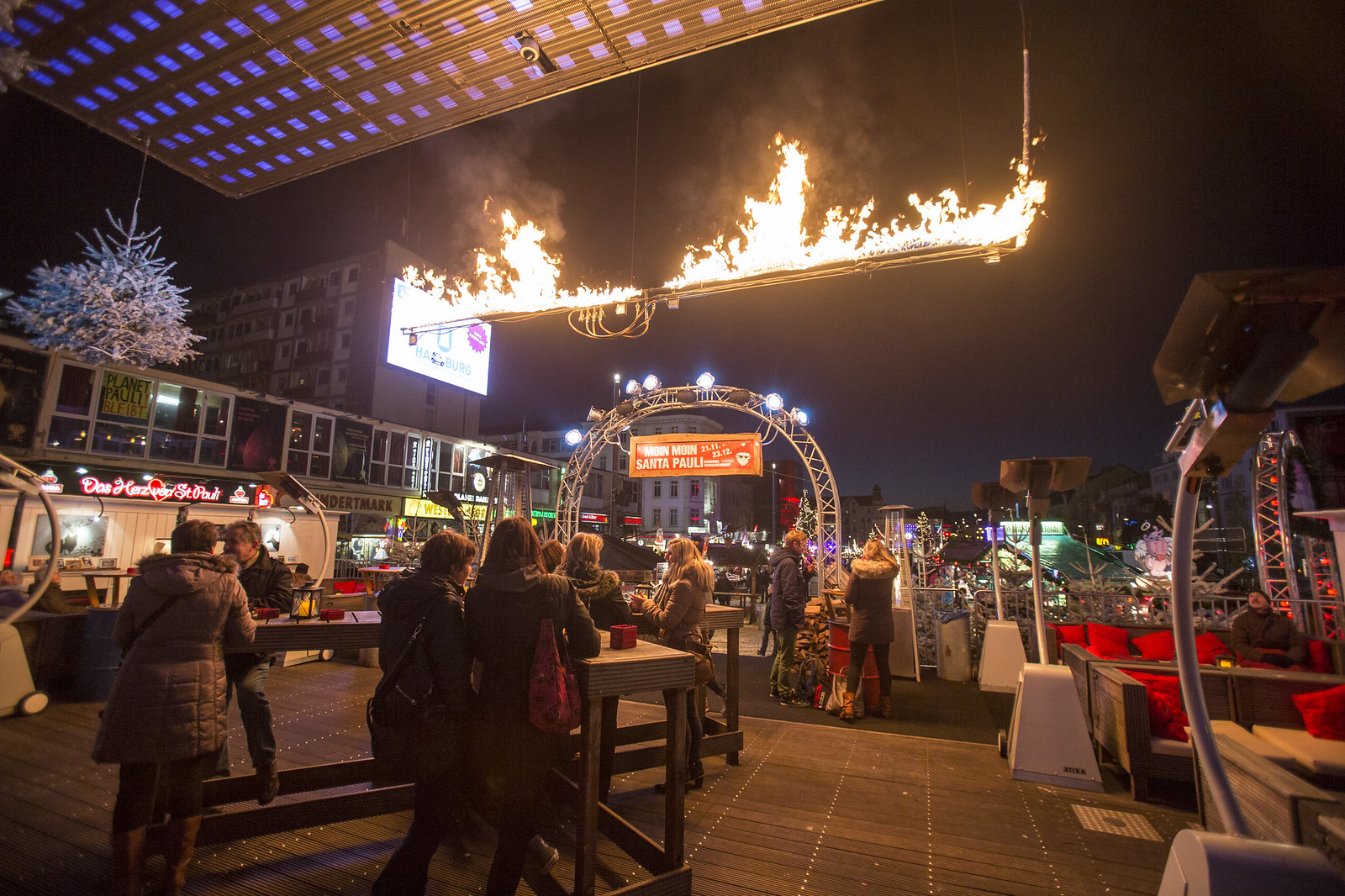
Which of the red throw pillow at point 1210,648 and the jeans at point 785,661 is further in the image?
the jeans at point 785,661

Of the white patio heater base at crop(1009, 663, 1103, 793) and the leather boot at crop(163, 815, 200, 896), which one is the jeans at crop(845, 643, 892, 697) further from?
the leather boot at crop(163, 815, 200, 896)

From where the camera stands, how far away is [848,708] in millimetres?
6207

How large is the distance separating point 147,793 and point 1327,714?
692cm

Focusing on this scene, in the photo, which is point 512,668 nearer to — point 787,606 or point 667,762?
point 667,762

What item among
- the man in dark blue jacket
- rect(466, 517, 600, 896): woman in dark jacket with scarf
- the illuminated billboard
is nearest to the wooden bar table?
rect(466, 517, 600, 896): woman in dark jacket with scarf

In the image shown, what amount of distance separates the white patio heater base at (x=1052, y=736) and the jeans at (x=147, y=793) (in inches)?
219

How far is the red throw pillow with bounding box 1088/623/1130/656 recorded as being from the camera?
6.81 m

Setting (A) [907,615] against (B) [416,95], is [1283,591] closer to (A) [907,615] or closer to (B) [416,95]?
(A) [907,615]

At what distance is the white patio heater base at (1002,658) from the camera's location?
7.70 meters

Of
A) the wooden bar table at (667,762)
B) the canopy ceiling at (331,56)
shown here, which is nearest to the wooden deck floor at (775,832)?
the wooden bar table at (667,762)

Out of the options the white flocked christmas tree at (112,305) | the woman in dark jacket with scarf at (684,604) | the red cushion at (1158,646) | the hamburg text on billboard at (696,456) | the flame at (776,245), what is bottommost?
the red cushion at (1158,646)

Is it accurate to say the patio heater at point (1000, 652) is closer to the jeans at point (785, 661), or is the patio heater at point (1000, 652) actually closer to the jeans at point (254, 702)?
the jeans at point (785, 661)

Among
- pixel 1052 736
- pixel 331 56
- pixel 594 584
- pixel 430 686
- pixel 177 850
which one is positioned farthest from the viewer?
pixel 331 56

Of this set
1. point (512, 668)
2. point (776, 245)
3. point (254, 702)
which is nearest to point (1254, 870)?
point (512, 668)
